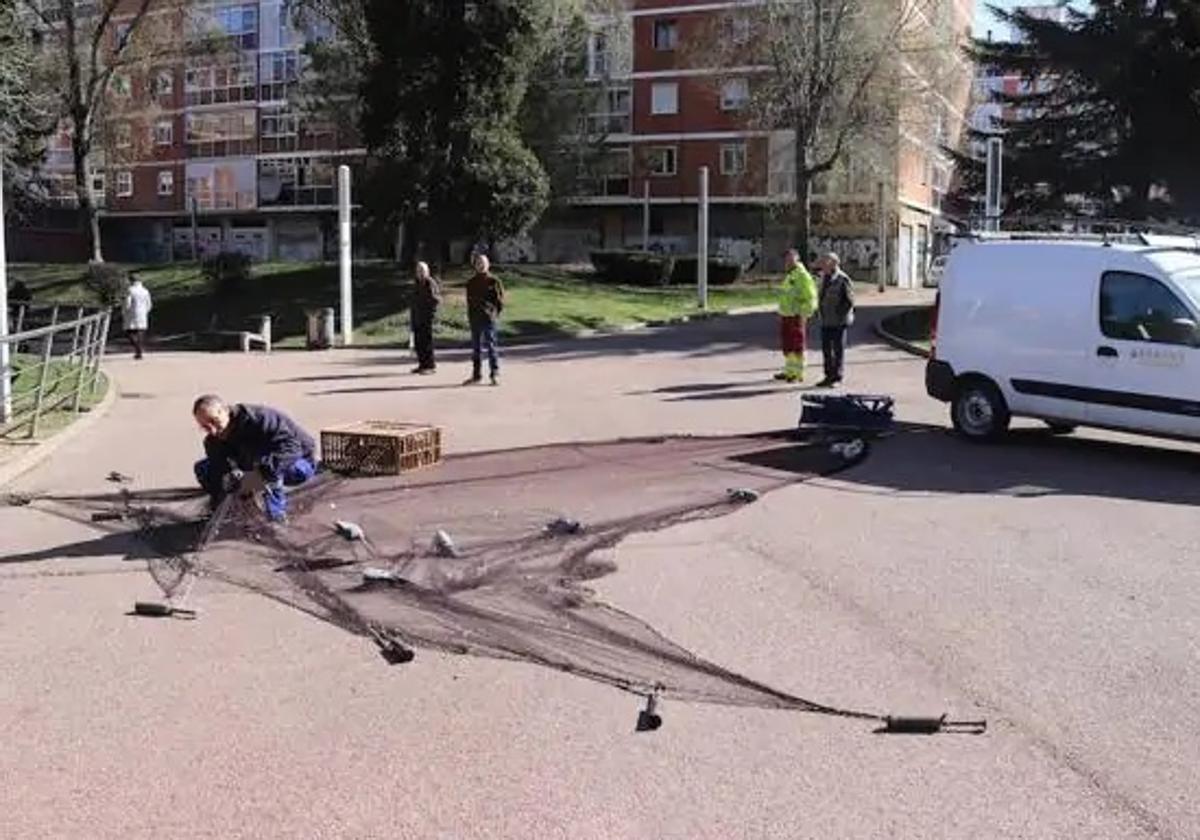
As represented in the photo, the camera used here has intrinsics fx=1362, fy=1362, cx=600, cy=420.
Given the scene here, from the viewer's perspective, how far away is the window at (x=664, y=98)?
67.0 meters

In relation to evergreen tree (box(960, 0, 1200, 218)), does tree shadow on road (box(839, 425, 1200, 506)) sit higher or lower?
lower

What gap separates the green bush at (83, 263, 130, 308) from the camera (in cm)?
3736

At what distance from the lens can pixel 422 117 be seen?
35.1m

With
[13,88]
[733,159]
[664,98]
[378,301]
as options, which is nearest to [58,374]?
[13,88]

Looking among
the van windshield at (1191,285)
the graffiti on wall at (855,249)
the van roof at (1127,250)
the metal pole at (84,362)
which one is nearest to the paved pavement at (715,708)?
the van windshield at (1191,285)

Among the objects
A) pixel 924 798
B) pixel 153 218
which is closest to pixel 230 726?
pixel 924 798

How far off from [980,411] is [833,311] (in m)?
4.67

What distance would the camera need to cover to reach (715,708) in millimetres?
5602

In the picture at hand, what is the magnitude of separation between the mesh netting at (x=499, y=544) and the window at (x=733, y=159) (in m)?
53.7

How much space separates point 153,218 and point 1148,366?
79.0 meters

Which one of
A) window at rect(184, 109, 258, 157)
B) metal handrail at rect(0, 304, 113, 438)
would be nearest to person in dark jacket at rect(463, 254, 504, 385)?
metal handrail at rect(0, 304, 113, 438)

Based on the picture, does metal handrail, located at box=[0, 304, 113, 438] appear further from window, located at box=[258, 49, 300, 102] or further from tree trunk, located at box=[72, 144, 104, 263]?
window, located at box=[258, 49, 300, 102]

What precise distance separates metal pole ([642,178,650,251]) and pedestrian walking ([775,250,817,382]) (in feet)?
155

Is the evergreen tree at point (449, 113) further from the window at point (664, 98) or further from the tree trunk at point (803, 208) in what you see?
the window at point (664, 98)
